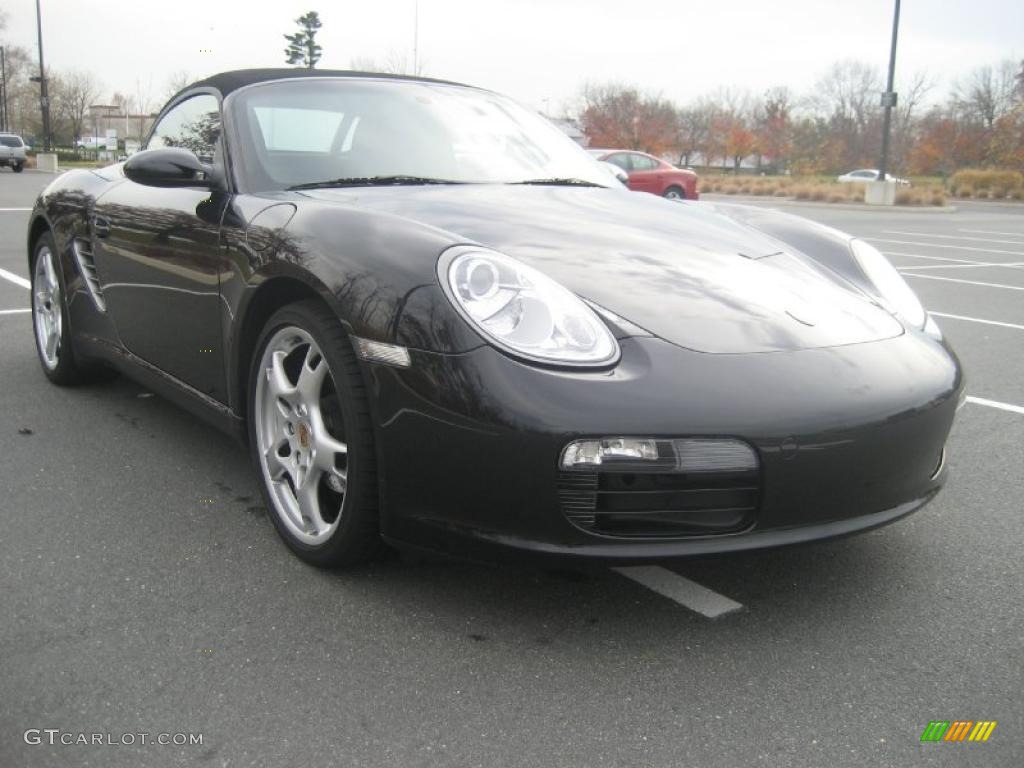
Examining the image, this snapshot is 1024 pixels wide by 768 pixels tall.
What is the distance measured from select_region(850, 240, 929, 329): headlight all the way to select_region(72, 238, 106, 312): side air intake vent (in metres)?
2.67

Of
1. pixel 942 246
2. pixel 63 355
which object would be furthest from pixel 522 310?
pixel 942 246

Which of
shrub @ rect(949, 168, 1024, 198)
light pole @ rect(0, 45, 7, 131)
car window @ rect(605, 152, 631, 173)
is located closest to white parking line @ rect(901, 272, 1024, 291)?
car window @ rect(605, 152, 631, 173)

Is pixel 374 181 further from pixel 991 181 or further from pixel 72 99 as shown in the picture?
pixel 72 99

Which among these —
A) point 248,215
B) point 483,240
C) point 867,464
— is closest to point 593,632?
point 867,464

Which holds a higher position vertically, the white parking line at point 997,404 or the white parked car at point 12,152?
the white parked car at point 12,152

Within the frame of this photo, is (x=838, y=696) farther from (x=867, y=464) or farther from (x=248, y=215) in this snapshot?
(x=248, y=215)

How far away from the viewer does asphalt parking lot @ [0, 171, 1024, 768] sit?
182cm

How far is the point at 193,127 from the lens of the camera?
3.49 meters

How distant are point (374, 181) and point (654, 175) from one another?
19.9 m

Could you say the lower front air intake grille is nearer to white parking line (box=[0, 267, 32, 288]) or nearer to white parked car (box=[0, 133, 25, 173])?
white parking line (box=[0, 267, 32, 288])

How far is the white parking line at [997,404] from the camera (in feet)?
14.2

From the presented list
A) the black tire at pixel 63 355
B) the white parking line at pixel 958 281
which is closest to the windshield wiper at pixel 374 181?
the black tire at pixel 63 355

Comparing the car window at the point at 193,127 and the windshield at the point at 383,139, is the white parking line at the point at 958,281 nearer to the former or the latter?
the windshield at the point at 383,139

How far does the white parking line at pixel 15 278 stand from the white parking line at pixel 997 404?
20.5ft
